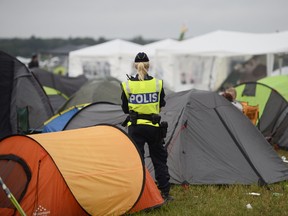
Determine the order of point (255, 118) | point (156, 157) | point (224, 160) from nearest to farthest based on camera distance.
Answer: point (156, 157) < point (224, 160) < point (255, 118)

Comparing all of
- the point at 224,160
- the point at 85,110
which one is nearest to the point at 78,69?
the point at 85,110

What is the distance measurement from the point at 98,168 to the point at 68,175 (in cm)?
36

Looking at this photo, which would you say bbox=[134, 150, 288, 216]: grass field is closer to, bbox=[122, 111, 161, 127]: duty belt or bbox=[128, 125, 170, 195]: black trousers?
bbox=[128, 125, 170, 195]: black trousers

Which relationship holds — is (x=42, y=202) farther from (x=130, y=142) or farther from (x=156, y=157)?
(x=156, y=157)

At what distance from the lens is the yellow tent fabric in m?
5.56

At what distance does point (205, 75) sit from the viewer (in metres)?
24.7

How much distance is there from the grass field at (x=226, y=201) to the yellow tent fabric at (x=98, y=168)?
1.25 ft

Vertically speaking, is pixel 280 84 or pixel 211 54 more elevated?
pixel 280 84

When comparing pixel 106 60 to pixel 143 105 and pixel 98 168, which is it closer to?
pixel 143 105

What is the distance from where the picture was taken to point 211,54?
Answer: 22547 mm

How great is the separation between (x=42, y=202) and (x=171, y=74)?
1902 cm

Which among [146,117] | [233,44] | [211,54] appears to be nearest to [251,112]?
[146,117]

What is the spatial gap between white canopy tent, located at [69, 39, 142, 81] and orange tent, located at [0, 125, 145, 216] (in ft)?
67.6

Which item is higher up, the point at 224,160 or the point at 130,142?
the point at 130,142
